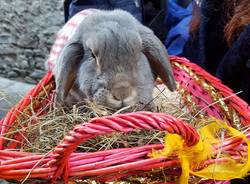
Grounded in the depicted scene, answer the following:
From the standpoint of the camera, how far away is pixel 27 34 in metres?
2.98

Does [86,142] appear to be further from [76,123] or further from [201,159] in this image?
[201,159]

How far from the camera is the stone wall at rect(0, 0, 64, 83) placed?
9.61ft

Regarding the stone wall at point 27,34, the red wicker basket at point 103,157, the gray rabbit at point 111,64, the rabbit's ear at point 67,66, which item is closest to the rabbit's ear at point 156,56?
the gray rabbit at point 111,64

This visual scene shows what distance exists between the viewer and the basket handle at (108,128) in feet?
3.01

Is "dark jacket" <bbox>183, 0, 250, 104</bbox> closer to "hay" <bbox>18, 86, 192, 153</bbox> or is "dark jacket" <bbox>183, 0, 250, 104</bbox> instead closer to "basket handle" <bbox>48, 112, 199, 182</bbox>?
"hay" <bbox>18, 86, 192, 153</bbox>

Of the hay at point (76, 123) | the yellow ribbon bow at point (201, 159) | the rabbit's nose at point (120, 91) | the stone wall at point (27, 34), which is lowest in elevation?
the stone wall at point (27, 34)

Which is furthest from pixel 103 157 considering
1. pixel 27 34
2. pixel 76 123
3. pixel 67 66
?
pixel 27 34

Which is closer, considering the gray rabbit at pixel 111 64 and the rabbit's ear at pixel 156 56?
the gray rabbit at pixel 111 64

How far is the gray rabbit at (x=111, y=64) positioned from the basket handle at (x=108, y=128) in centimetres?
28

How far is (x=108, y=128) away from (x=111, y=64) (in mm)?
347

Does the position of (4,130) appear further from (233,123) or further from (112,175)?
(233,123)

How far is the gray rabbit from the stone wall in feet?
5.07

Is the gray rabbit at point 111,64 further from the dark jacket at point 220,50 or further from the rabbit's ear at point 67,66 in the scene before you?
the dark jacket at point 220,50

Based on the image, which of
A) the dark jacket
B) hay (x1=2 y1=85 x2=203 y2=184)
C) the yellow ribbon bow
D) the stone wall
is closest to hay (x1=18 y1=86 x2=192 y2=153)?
hay (x1=2 y1=85 x2=203 y2=184)
